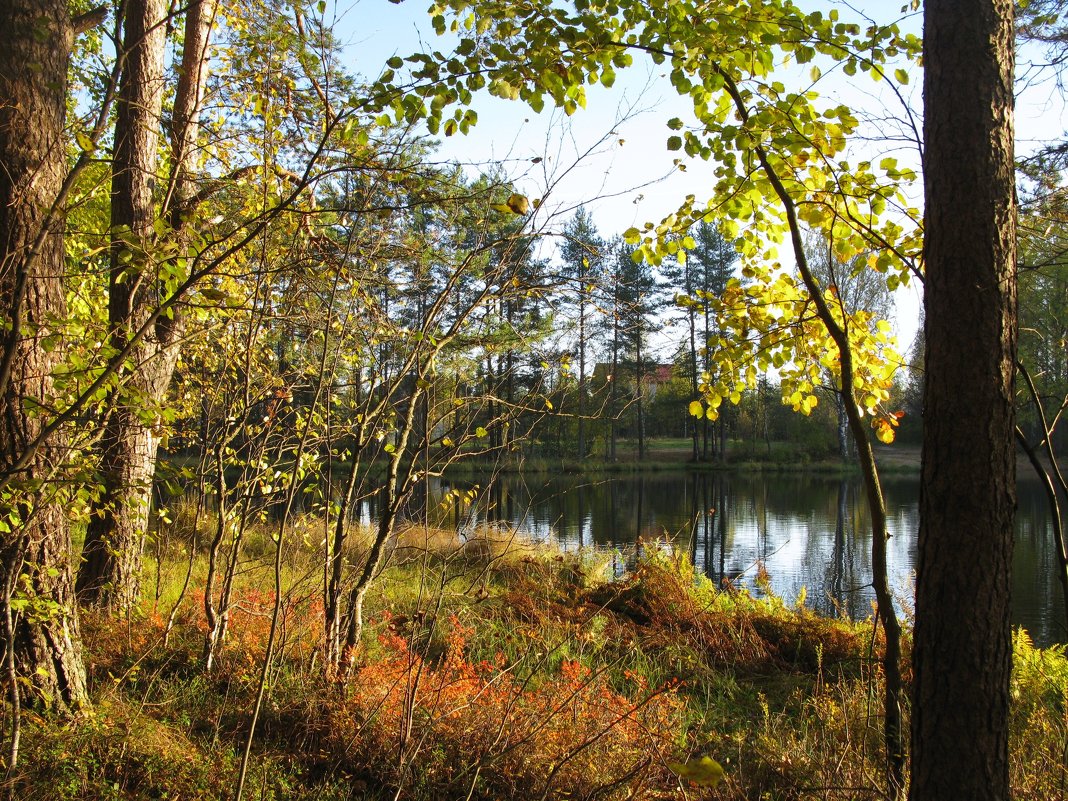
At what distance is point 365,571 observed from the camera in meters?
3.68

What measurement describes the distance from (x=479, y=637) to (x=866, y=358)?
3.46 m

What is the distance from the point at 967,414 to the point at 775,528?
1532 centimetres

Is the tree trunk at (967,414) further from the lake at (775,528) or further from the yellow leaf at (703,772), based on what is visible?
the yellow leaf at (703,772)

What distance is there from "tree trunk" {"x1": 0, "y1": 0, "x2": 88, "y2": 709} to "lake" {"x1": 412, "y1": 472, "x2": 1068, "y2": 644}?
6.01 feet

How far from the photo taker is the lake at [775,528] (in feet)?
30.1

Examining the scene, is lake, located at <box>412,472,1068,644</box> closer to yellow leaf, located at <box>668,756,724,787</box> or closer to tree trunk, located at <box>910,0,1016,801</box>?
tree trunk, located at <box>910,0,1016,801</box>

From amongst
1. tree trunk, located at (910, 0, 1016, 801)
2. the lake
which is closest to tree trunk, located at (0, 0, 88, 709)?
the lake

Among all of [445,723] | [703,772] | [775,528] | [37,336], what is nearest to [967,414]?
[703,772]

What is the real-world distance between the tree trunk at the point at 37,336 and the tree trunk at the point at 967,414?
293 cm

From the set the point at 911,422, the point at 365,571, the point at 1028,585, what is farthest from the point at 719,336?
the point at 911,422

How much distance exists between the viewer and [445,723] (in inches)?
131

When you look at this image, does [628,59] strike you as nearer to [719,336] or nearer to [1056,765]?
[719,336]

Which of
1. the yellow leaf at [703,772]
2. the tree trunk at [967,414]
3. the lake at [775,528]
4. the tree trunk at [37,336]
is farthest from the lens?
the lake at [775,528]

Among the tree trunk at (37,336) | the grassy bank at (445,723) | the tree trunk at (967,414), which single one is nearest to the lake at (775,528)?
the tree trunk at (967,414)
